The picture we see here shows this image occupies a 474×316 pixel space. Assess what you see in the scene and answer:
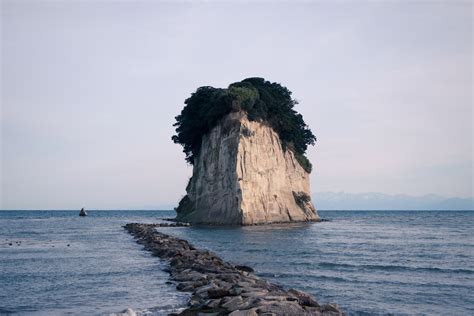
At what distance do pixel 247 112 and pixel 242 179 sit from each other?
9.99 m

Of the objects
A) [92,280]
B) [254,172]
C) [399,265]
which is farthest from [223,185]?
[92,280]

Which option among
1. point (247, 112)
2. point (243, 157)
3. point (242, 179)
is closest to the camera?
point (242, 179)

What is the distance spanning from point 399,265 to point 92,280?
15.8m

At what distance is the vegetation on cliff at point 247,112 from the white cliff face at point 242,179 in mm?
1552

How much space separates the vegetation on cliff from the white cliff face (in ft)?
5.09

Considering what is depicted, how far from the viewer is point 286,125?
76.8 m

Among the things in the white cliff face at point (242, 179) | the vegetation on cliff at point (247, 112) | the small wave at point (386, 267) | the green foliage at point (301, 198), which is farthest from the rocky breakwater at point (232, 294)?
the green foliage at point (301, 198)

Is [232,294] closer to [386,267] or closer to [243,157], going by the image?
[386,267]

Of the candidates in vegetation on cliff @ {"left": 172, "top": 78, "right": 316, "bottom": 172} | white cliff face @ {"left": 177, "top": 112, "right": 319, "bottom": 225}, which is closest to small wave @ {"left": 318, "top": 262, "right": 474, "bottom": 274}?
white cliff face @ {"left": 177, "top": 112, "right": 319, "bottom": 225}

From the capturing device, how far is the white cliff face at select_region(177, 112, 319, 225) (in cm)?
6388

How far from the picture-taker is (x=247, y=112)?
68.2 metres

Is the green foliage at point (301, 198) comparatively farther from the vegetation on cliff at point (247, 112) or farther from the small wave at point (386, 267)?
the small wave at point (386, 267)

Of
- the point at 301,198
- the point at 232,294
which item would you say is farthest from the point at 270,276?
the point at 301,198

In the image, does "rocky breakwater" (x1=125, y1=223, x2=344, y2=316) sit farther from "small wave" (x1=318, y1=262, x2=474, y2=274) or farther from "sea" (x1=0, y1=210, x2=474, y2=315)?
"small wave" (x1=318, y1=262, x2=474, y2=274)
